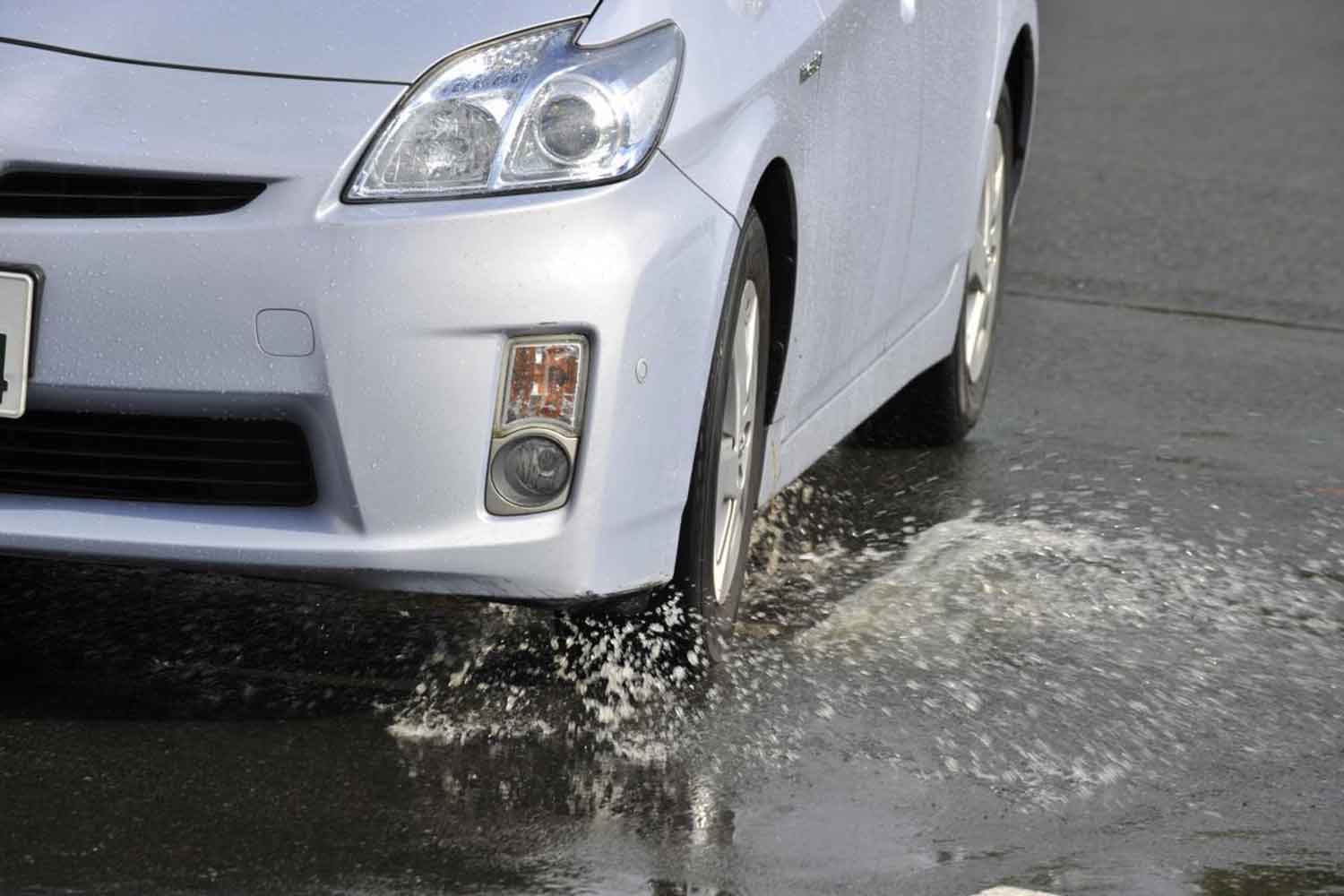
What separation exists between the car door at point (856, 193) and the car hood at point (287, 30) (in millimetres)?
805

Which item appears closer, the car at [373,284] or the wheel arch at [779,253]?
the car at [373,284]

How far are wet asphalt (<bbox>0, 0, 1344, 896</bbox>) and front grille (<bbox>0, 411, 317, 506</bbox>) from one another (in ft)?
1.27

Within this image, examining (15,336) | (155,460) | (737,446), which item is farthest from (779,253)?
(15,336)

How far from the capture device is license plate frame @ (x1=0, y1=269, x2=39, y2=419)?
3.68 metres

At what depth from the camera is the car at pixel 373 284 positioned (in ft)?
12.0

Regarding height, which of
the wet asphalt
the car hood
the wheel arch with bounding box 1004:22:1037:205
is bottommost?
the wet asphalt

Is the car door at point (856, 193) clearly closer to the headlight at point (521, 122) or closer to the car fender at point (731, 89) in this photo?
the car fender at point (731, 89)

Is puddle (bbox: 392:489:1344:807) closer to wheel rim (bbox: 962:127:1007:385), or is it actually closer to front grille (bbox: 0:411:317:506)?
front grille (bbox: 0:411:317:506)

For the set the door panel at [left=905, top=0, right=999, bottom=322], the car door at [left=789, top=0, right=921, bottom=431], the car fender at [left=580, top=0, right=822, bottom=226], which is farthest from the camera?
the door panel at [left=905, top=0, right=999, bottom=322]

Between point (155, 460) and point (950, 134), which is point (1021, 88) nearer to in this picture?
point (950, 134)

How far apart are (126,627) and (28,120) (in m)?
1.11

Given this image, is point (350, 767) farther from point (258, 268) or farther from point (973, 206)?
point (973, 206)

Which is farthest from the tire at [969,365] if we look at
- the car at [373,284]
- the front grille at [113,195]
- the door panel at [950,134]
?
the front grille at [113,195]

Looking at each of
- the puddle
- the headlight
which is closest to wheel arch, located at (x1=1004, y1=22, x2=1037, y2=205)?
the puddle
